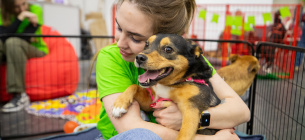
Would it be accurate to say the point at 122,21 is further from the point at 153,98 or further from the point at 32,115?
the point at 32,115

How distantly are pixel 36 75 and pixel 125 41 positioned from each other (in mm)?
3201

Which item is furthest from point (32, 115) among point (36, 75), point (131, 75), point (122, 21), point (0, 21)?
point (122, 21)

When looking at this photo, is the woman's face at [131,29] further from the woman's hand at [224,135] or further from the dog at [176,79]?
the woman's hand at [224,135]

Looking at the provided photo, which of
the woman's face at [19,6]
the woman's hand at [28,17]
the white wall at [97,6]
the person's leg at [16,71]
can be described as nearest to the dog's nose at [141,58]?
the person's leg at [16,71]

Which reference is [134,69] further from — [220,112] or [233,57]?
[233,57]

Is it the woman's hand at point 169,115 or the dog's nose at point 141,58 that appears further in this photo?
the woman's hand at point 169,115

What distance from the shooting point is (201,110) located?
1.30 metres

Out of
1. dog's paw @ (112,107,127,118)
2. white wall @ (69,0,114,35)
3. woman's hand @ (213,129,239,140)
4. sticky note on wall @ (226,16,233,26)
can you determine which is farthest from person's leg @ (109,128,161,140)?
white wall @ (69,0,114,35)

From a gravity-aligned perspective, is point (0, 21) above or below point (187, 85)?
above

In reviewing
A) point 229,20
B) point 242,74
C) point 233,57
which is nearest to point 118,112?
point 242,74

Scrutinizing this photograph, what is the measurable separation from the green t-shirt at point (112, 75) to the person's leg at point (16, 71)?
8.97 ft

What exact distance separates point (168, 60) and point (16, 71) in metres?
3.35

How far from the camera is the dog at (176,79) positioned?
1.20 meters

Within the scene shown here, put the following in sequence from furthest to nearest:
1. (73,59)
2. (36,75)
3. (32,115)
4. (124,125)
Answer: (73,59), (36,75), (32,115), (124,125)
